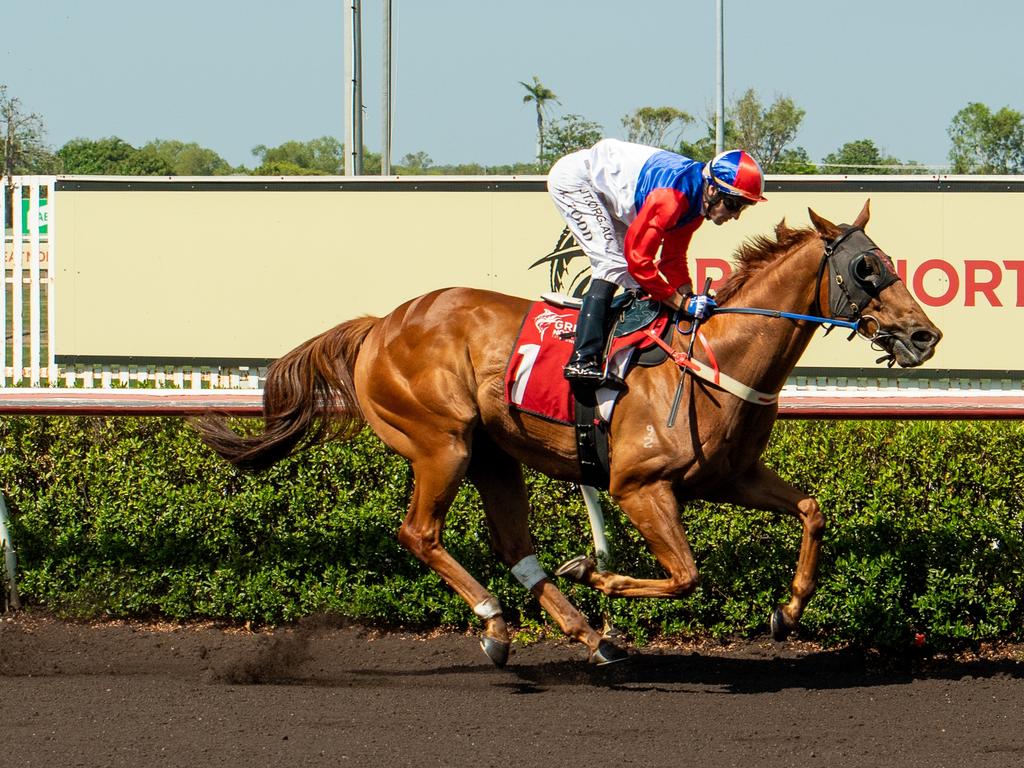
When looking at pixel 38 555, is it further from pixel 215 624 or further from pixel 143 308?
pixel 143 308

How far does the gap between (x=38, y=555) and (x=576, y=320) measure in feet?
8.68

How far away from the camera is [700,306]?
14.6ft

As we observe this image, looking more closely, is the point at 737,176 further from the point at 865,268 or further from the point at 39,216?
the point at 39,216

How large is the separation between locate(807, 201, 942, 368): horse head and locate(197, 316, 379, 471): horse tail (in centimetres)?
193

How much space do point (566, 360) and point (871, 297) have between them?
1079 mm

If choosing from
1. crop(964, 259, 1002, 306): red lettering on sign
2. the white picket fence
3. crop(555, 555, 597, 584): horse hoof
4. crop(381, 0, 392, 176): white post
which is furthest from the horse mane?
crop(381, 0, 392, 176): white post

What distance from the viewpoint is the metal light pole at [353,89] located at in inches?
563

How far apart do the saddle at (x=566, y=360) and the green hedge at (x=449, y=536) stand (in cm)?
75

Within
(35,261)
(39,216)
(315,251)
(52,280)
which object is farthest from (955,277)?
(39,216)

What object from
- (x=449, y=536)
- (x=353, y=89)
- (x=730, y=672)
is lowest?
(x=730, y=672)

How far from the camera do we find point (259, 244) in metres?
11.9

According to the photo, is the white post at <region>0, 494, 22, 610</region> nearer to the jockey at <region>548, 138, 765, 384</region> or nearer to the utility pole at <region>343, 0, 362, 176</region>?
the jockey at <region>548, 138, 765, 384</region>

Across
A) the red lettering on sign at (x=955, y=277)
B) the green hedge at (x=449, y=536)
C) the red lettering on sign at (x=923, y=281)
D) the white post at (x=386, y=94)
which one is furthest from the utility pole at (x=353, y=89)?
the green hedge at (x=449, y=536)

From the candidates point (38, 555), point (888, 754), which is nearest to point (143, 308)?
point (38, 555)
